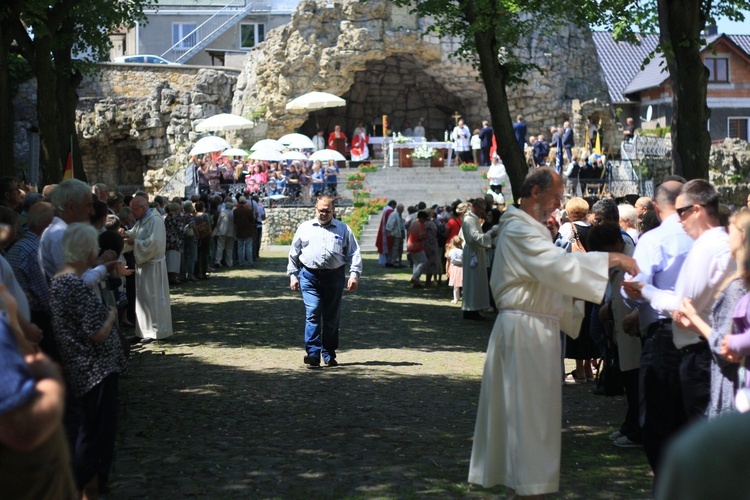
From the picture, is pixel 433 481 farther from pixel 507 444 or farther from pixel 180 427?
pixel 180 427

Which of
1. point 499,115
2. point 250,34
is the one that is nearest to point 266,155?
point 250,34

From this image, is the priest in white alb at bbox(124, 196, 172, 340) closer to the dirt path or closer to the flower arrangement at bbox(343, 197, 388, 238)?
the dirt path

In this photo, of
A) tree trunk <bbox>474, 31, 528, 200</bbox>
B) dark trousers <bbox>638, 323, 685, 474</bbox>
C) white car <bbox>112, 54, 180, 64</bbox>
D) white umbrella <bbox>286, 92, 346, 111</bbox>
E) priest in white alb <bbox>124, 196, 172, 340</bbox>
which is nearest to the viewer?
dark trousers <bbox>638, 323, 685, 474</bbox>

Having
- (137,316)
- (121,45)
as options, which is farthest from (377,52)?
(137,316)

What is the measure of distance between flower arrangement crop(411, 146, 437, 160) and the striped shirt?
28329 mm

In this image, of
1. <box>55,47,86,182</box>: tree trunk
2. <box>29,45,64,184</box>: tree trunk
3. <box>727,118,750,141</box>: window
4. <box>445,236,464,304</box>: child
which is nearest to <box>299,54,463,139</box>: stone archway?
<box>727,118,750,141</box>: window

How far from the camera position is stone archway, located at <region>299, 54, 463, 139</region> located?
46.9m

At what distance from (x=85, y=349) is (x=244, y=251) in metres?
20.6

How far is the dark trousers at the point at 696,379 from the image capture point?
555 cm

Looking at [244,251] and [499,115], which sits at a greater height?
[499,115]

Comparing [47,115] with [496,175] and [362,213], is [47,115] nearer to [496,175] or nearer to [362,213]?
[362,213]

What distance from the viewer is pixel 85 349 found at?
5605 millimetres

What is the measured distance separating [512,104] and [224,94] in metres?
12.9

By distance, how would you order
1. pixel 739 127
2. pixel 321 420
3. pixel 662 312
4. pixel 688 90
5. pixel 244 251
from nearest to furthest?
pixel 662 312
pixel 321 420
pixel 688 90
pixel 244 251
pixel 739 127
